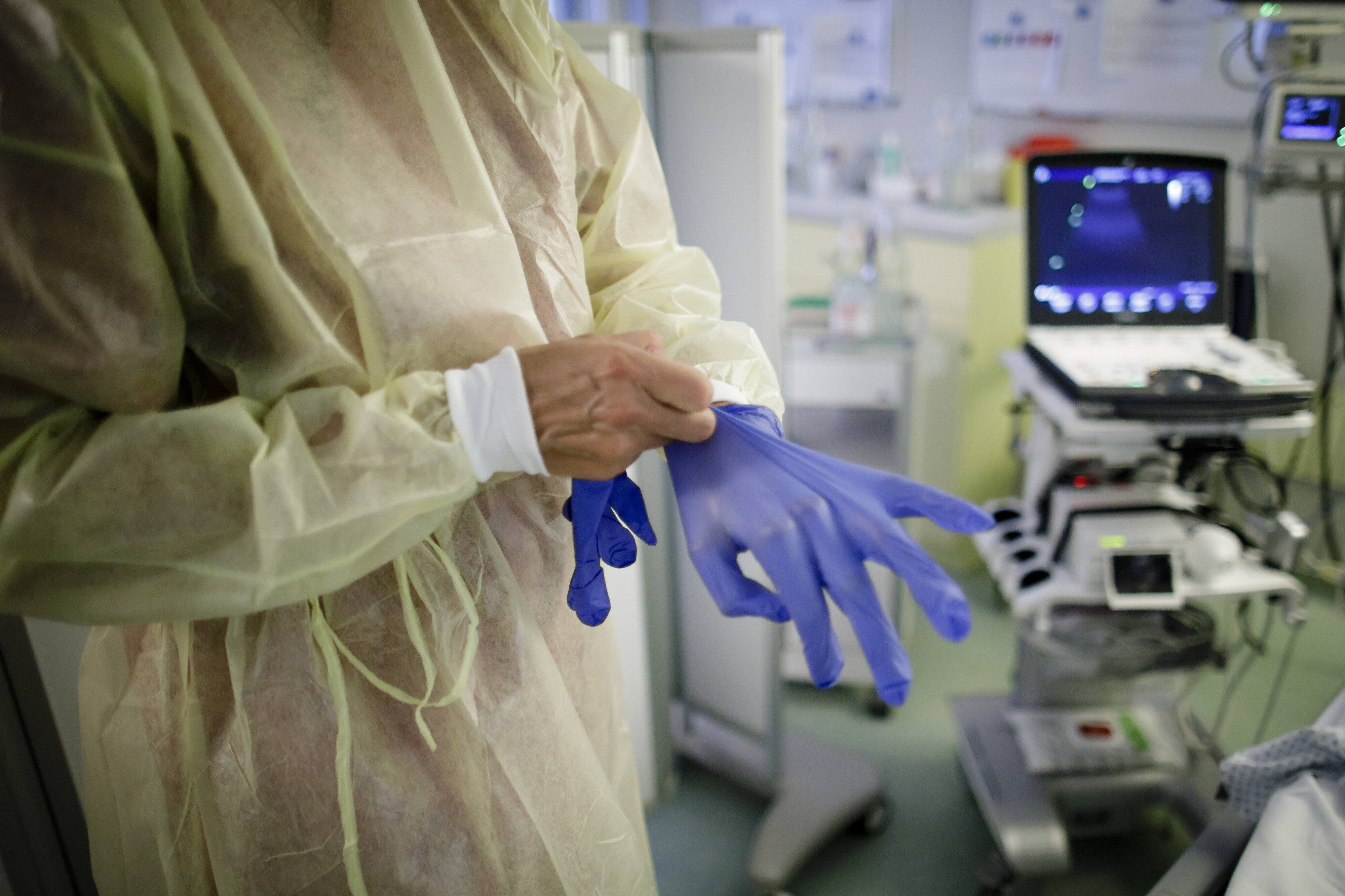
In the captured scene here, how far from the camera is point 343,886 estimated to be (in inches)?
28.5

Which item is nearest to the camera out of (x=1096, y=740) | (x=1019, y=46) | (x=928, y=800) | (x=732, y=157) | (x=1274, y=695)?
(x=732, y=157)

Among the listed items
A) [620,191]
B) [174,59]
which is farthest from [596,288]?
[174,59]

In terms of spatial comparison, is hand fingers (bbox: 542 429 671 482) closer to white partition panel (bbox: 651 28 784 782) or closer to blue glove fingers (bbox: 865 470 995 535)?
blue glove fingers (bbox: 865 470 995 535)

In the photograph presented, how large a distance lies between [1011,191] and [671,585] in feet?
5.74

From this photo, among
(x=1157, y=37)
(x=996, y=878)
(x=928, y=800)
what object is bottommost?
(x=928, y=800)

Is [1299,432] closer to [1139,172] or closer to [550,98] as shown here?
[1139,172]

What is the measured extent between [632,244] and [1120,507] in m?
1.09

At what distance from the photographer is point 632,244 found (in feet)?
2.90

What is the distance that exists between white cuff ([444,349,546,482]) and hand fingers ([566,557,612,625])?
16 cm

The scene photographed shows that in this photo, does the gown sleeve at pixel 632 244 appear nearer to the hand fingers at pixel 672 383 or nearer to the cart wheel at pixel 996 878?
the hand fingers at pixel 672 383

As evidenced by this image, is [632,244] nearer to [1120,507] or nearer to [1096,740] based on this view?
[1120,507]

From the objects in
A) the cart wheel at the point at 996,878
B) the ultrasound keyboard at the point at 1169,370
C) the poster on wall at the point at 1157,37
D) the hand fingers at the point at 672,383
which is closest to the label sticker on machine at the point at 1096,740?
the cart wheel at the point at 996,878

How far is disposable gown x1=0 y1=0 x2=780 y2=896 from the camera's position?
1.83ft

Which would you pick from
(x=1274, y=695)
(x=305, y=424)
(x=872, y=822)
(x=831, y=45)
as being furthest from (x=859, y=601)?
(x=831, y=45)
